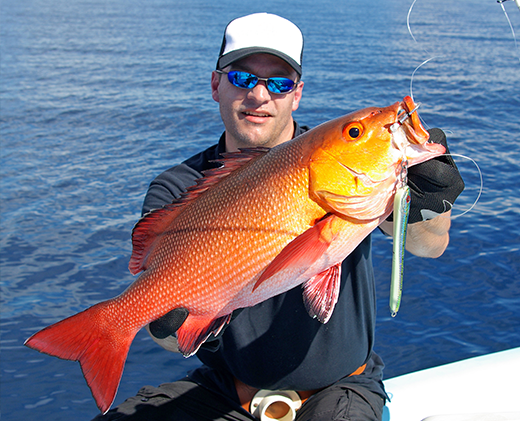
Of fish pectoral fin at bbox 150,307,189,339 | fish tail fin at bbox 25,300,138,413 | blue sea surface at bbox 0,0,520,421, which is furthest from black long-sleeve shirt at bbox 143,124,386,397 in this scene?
blue sea surface at bbox 0,0,520,421

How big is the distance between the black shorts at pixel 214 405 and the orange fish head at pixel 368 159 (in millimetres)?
1278

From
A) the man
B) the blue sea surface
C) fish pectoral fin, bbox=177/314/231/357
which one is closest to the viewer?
fish pectoral fin, bbox=177/314/231/357

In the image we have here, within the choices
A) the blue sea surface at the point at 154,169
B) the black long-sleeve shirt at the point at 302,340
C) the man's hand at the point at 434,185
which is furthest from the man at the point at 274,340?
the blue sea surface at the point at 154,169

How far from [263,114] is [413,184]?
4.11 ft

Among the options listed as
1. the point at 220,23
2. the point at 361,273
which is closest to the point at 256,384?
the point at 361,273

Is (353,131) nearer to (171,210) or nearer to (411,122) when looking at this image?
(411,122)

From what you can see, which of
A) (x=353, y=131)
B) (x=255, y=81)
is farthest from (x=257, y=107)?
(x=353, y=131)

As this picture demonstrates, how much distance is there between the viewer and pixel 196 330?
2084 mm

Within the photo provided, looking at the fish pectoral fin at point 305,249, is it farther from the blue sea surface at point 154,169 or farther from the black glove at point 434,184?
the blue sea surface at point 154,169

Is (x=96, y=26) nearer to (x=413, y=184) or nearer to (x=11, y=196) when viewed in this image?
(x=11, y=196)

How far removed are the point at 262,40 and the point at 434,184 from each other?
60.8 inches

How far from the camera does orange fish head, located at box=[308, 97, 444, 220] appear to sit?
69.2 inches

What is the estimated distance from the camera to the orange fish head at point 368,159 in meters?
1.76

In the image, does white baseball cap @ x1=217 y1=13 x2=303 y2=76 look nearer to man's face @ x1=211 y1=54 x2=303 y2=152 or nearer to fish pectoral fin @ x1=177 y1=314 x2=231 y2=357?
man's face @ x1=211 y1=54 x2=303 y2=152
